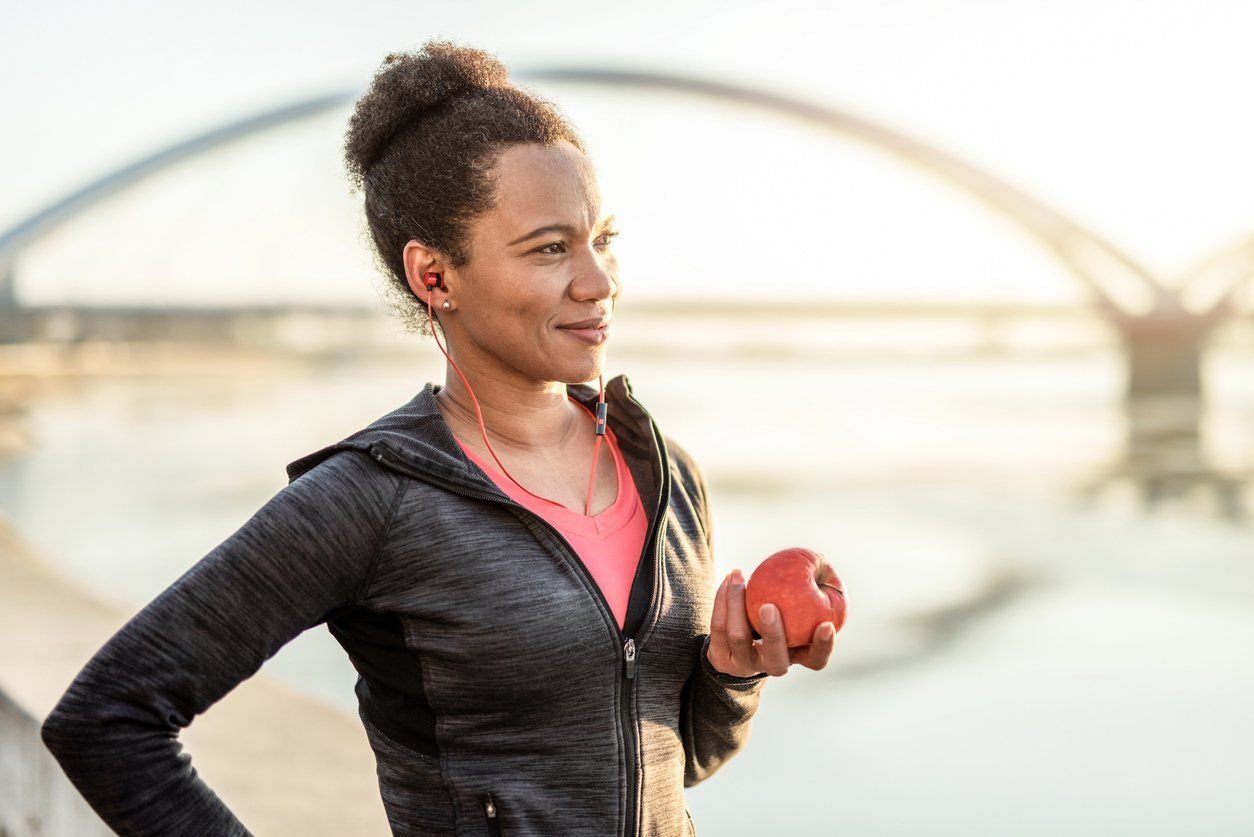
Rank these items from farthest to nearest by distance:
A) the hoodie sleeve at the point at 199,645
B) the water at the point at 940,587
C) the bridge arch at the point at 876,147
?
1. the bridge arch at the point at 876,147
2. the water at the point at 940,587
3. the hoodie sleeve at the point at 199,645

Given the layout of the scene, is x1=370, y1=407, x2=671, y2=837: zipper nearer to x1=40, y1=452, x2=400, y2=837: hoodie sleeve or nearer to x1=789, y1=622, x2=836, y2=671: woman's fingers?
x1=40, y1=452, x2=400, y2=837: hoodie sleeve

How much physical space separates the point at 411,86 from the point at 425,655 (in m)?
0.62

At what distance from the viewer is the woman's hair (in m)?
1.26

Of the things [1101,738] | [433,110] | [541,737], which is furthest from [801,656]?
[1101,738]

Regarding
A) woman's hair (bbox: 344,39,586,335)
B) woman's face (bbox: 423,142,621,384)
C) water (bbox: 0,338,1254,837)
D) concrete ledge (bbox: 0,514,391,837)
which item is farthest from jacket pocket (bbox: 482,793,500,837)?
water (bbox: 0,338,1254,837)

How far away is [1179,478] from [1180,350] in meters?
14.1

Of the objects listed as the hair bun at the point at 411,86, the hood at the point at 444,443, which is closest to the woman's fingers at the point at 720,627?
the hood at the point at 444,443

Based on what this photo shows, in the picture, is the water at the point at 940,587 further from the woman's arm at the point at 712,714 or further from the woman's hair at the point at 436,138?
the woman's arm at the point at 712,714

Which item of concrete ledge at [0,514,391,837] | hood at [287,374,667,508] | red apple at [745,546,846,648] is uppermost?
hood at [287,374,667,508]

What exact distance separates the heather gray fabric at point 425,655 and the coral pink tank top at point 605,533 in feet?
0.08

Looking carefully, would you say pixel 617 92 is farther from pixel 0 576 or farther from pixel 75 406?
pixel 0 576

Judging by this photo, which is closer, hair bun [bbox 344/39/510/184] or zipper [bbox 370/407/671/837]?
zipper [bbox 370/407/671/837]

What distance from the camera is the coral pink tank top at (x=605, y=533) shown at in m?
1.24

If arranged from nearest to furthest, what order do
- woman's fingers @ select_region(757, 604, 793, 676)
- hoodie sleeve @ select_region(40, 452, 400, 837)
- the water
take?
1. hoodie sleeve @ select_region(40, 452, 400, 837)
2. woman's fingers @ select_region(757, 604, 793, 676)
3. the water
